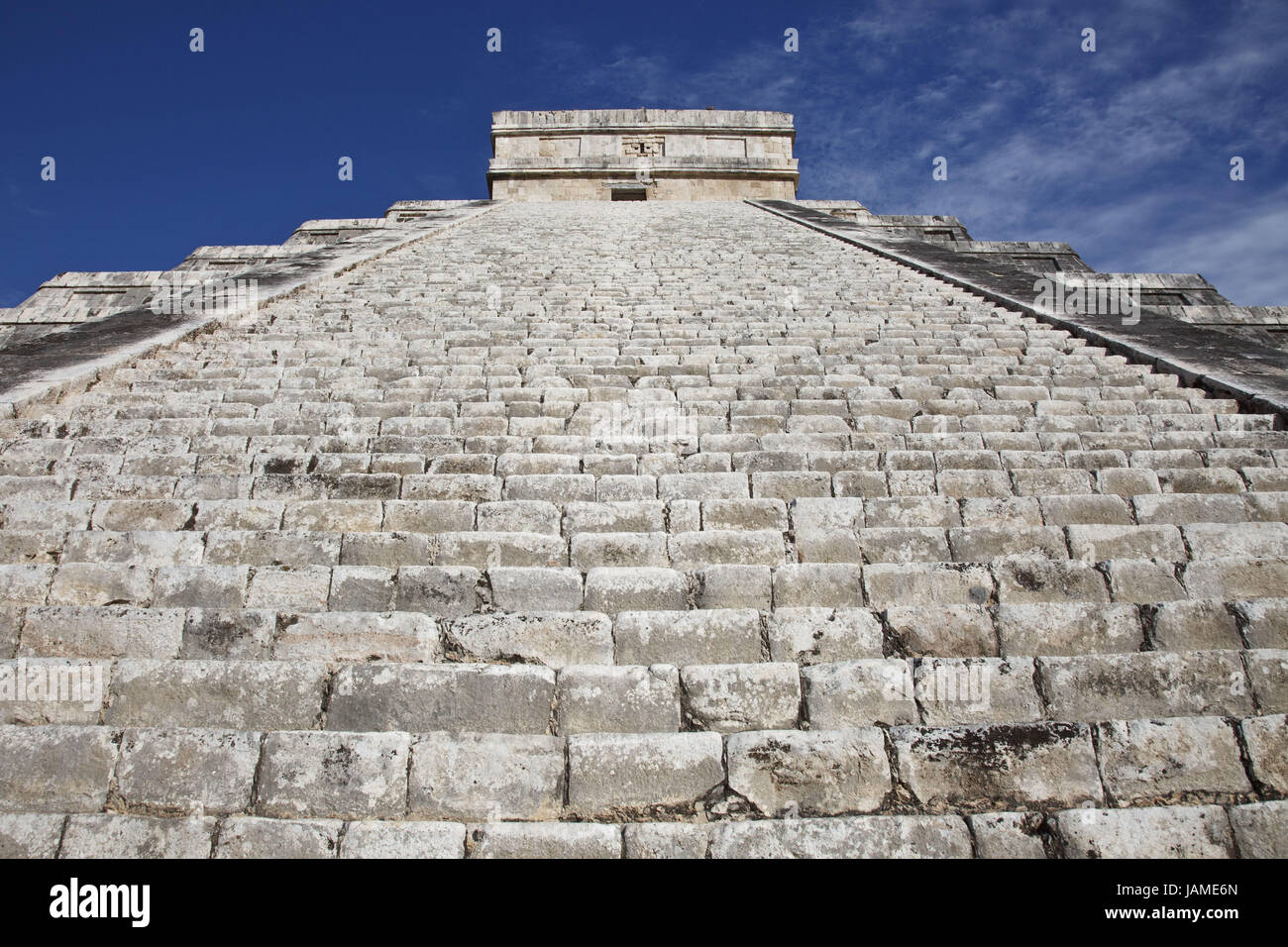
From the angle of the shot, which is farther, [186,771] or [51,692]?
[51,692]

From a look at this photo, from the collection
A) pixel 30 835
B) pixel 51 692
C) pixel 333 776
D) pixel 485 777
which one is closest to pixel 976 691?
pixel 485 777

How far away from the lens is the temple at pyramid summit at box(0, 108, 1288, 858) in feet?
8.26

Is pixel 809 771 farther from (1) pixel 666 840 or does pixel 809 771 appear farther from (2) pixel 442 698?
(2) pixel 442 698

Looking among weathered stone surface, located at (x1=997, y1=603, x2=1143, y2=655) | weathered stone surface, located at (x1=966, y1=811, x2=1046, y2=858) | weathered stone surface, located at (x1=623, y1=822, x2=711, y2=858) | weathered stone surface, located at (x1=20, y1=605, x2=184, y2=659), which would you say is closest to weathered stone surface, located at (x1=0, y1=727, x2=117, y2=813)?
weathered stone surface, located at (x1=20, y1=605, x2=184, y2=659)

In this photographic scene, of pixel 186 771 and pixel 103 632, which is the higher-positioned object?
pixel 103 632

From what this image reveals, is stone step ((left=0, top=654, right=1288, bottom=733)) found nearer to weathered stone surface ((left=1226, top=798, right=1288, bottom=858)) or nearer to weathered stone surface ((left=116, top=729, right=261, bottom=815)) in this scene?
weathered stone surface ((left=116, top=729, right=261, bottom=815))

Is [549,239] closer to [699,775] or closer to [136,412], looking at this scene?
[136,412]

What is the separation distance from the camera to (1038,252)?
1152cm

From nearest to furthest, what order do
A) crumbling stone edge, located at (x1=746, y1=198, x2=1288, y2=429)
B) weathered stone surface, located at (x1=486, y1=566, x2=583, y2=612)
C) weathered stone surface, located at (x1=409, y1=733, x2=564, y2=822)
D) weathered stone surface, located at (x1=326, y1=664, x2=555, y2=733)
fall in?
weathered stone surface, located at (x1=409, y1=733, x2=564, y2=822)
weathered stone surface, located at (x1=326, y1=664, x2=555, y2=733)
weathered stone surface, located at (x1=486, y1=566, x2=583, y2=612)
crumbling stone edge, located at (x1=746, y1=198, x2=1288, y2=429)

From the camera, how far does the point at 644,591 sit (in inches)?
131

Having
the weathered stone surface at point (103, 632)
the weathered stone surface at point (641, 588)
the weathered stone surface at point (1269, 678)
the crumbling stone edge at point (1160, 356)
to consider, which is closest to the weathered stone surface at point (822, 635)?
the weathered stone surface at point (641, 588)

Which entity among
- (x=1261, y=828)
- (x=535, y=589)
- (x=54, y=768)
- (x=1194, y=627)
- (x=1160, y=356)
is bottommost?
(x=1261, y=828)

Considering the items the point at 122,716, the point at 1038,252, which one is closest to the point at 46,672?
the point at 122,716

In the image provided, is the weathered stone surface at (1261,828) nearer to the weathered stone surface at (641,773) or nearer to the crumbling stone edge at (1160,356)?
the weathered stone surface at (641,773)
